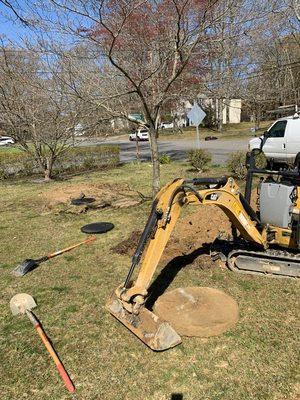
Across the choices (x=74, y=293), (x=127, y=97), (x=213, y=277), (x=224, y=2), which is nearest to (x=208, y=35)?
(x=224, y=2)

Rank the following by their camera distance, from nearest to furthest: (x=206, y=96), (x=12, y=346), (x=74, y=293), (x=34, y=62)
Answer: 1. (x=12, y=346)
2. (x=74, y=293)
3. (x=206, y=96)
4. (x=34, y=62)

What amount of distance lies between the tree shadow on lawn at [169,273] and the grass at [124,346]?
124mm

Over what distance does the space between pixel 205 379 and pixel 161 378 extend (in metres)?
0.41

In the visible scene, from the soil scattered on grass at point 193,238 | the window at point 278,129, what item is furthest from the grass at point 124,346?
the window at point 278,129

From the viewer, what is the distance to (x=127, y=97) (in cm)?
962

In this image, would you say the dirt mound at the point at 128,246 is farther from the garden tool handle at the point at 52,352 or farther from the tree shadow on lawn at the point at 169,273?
the garden tool handle at the point at 52,352

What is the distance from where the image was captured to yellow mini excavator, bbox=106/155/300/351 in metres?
3.91

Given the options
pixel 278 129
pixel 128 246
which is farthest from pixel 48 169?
pixel 128 246

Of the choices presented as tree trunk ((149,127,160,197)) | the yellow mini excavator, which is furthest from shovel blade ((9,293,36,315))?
tree trunk ((149,127,160,197))

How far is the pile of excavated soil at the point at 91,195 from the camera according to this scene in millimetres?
10195

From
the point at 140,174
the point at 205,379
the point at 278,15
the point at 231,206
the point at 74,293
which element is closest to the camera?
the point at 205,379

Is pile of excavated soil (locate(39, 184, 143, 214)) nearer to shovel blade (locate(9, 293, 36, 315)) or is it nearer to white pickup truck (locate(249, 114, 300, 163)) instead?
shovel blade (locate(9, 293, 36, 315))

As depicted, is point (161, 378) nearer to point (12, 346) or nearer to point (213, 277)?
point (12, 346)

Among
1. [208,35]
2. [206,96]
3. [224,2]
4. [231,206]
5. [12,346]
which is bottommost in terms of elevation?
[12,346]
